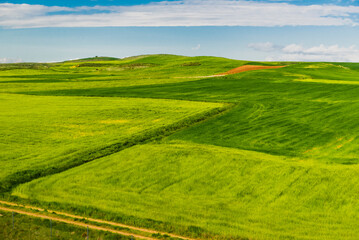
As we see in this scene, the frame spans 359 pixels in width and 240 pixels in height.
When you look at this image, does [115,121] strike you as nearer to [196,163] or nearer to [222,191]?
[196,163]

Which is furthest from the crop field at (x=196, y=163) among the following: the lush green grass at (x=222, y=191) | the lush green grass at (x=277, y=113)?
the lush green grass at (x=277, y=113)

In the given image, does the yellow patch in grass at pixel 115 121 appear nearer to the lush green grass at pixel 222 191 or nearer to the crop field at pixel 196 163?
the crop field at pixel 196 163

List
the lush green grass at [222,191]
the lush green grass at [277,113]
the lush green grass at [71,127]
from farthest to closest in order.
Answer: the lush green grass at [277,113], the lush green grass at [71,127], the lush green grass at [222,191]

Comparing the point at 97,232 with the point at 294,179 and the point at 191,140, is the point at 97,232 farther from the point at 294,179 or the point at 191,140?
the point at 191,140

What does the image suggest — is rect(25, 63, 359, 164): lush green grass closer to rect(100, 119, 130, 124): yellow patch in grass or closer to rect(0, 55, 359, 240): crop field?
rect(0, 55, 359, 240): crop field

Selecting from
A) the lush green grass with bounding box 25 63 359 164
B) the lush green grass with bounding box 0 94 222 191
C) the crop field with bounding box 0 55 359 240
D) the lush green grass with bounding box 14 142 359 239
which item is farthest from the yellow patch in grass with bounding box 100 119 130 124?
the lush green grass with bounding box 14 142 359 239

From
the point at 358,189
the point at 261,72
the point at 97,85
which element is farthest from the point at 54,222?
the point at 261,72

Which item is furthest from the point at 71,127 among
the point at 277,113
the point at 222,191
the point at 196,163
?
the point at 277,113
